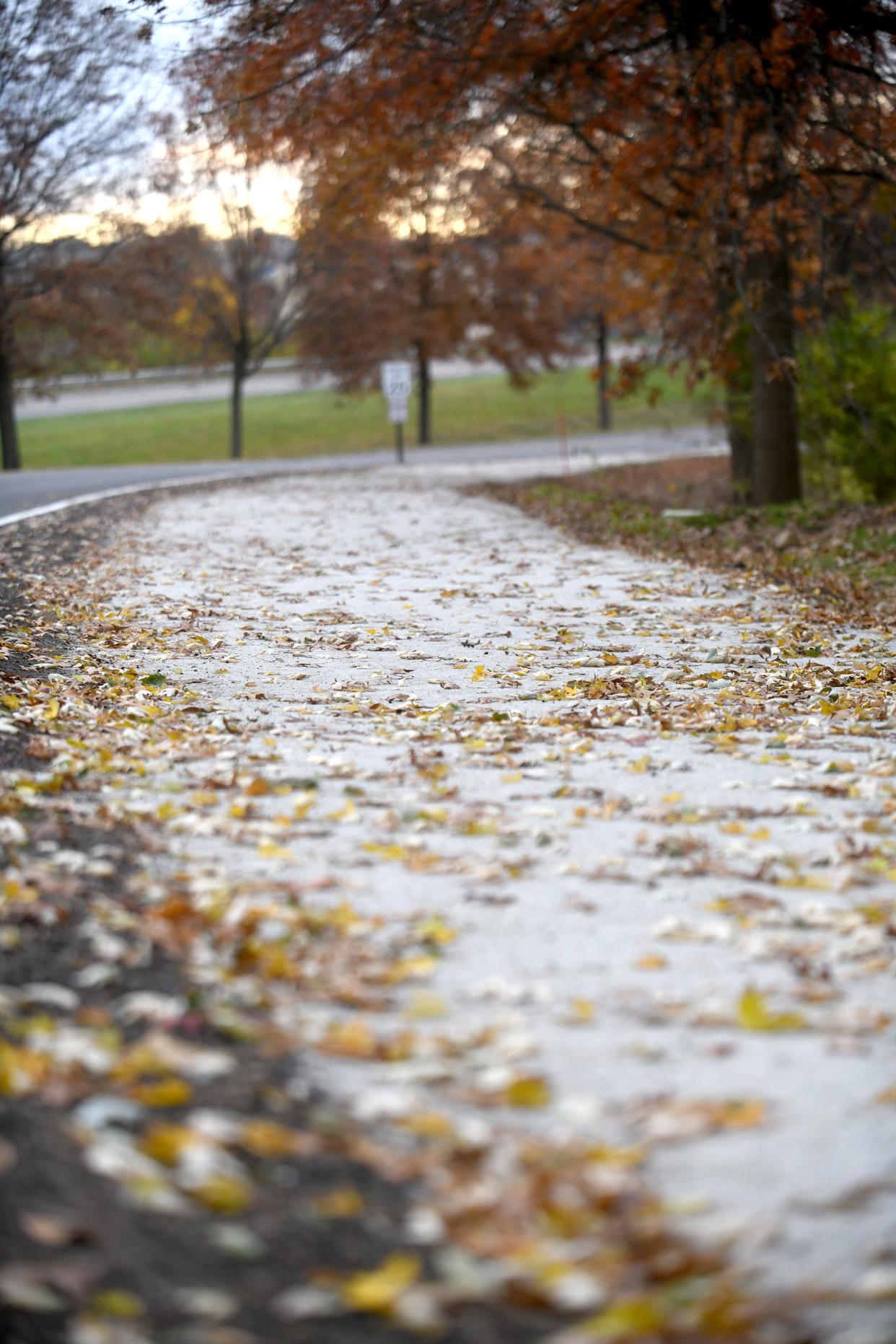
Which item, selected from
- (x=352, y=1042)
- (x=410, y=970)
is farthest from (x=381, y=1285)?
(x=410, y=970)

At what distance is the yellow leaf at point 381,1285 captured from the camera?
2578mm

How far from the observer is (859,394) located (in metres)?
16.2

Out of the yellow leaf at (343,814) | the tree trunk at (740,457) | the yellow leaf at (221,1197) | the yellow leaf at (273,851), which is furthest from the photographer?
the tree trunk at (740,457)

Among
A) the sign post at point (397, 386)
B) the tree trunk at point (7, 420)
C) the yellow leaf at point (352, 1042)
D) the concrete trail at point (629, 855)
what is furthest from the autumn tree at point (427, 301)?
the yellow leaf at point (352, 1042)

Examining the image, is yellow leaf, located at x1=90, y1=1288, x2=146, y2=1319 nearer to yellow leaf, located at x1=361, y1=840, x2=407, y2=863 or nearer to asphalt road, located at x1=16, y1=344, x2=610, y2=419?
yellow leaf, located at x1=361, y1=840, x2=407, y2=863

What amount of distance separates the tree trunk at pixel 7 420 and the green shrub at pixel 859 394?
67.9 feet

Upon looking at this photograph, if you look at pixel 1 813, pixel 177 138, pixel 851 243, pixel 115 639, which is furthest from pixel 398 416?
pixel 1 813

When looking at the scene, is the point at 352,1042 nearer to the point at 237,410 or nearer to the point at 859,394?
the point at 859,394

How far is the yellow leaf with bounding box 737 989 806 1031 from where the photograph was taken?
3.60 m

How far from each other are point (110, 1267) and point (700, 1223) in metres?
1.14

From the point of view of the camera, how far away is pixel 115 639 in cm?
923

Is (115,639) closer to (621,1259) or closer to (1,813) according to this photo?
(1,813)

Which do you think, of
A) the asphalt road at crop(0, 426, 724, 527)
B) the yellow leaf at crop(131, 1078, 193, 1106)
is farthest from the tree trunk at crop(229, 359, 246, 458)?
the yellow leaf at crop(131, 1078, 193, 1106)

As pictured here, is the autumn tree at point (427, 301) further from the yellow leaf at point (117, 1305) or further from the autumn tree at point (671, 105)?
the yellow leaf at point (117, 1305)
